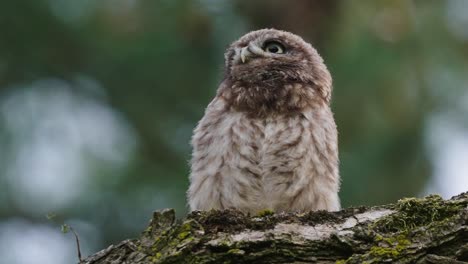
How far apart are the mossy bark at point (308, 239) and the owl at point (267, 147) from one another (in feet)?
3.60

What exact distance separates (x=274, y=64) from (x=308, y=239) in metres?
2.16

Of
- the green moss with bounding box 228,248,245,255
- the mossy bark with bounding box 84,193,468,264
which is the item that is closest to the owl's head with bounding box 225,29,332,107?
the mossy bark with bounding box 84,193,468,264

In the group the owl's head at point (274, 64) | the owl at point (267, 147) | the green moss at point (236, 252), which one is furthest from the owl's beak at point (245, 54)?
the green moss at point (236, 252)

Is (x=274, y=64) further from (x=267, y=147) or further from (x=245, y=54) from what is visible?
(x=267, y=147)

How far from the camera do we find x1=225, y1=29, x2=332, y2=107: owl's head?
4996 millimetres

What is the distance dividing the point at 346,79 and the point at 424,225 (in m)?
3.54

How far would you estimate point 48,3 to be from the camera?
274 inches

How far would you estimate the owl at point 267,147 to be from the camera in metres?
4.38

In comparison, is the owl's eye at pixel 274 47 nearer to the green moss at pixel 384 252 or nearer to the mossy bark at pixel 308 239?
the mossy bark at pixel 308 239

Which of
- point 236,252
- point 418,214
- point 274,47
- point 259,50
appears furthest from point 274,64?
point 236,252

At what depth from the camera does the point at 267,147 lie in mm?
4414

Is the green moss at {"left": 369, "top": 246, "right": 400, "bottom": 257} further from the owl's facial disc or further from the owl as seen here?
the owl's facial disc

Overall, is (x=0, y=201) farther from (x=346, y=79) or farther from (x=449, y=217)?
(x=449, y=217)

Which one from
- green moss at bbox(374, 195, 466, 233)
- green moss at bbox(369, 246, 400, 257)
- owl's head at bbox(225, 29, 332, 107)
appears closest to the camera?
green moss at bbox(369, 246, 400, 257)
